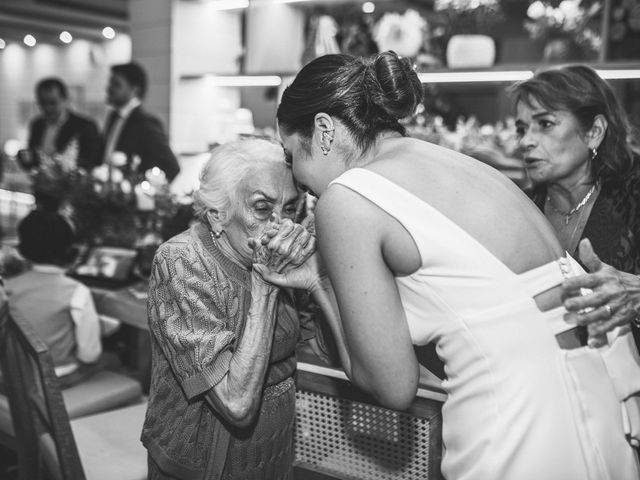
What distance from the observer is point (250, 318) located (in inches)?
55.0

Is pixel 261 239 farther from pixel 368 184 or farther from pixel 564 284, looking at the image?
pixel 564 284

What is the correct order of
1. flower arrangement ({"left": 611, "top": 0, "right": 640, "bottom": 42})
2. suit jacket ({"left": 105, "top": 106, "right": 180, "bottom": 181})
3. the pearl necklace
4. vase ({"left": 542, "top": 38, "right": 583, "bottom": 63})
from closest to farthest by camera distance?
the pearl necklace
flower arrangement ({"left": 611, "top": 0, "right": 640, "bottom": 42})
vase ({"left": 542, "top": 38, "right": 583, "bottom": 63})
suit jacket ({"left": 105, "top": 106, "right": 180, "bottom": 181})

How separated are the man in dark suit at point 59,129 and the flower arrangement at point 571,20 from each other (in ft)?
9.71

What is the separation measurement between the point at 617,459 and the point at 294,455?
871 millimetres

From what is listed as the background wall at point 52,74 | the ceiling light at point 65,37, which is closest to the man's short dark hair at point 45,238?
the background wall at point 52,74

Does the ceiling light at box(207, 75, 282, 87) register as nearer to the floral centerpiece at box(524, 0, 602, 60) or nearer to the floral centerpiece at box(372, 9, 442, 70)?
the floral centerpiece at box(372, 9, 442, 70)

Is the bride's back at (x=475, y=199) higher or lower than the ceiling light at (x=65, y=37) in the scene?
lower

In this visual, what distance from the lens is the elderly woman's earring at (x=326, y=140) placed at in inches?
49.0

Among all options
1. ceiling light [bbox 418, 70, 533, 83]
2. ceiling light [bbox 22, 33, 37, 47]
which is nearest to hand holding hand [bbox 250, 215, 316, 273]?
ceiling light [bbox 418, 70, 533, 83]

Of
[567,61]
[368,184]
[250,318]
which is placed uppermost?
→ [567,61]

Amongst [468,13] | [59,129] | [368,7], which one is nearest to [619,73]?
[468,13]

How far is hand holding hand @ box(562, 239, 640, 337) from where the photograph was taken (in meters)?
1.16

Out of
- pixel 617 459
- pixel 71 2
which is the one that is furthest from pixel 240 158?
pixel 71 2

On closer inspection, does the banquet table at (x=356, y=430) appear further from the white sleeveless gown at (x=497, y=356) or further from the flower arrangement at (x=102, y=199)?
the flower arrangement at (x=102, y=199)
